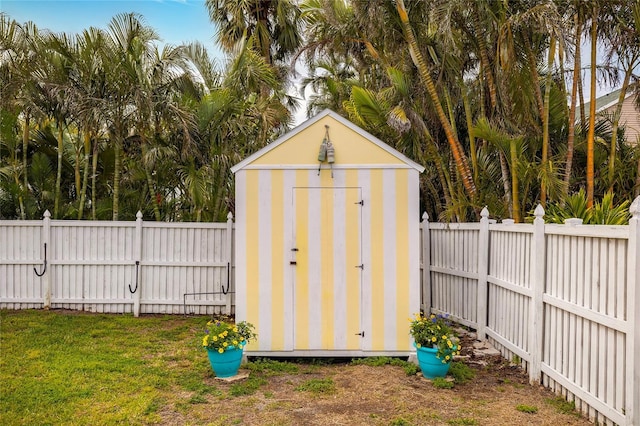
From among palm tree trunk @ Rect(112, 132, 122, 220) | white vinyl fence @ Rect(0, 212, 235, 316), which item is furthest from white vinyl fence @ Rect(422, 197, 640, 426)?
palm tree trunk @ Rect(112, 132, 122, 220)

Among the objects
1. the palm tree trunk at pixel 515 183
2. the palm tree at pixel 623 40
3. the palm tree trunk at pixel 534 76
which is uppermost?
the palm tree at pixel 623 40

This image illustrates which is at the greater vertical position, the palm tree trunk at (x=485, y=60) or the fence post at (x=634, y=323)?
the palm tree trunk at (x=485, y=60)

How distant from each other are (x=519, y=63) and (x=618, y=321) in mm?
4238

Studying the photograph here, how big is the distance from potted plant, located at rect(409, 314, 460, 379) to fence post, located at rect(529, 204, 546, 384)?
2.39ft

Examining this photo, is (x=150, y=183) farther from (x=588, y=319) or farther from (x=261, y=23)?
(x=588, y=319)

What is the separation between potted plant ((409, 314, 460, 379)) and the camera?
4758 mm

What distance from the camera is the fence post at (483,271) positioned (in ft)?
20.2

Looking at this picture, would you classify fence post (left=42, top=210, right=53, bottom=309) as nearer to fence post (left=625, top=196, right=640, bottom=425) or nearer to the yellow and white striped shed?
the yellow and white striped shed

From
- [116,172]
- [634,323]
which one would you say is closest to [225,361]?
[634,323]

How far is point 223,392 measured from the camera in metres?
4.56

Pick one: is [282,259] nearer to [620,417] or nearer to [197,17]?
[620,417]

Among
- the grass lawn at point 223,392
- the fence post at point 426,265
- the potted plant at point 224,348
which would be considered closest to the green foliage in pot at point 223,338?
the potted plant at point 224,348

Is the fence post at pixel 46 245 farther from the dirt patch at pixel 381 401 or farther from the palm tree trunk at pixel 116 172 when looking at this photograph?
the dirt patch at pixel 381 401

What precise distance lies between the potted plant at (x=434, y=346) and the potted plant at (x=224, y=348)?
178cm
